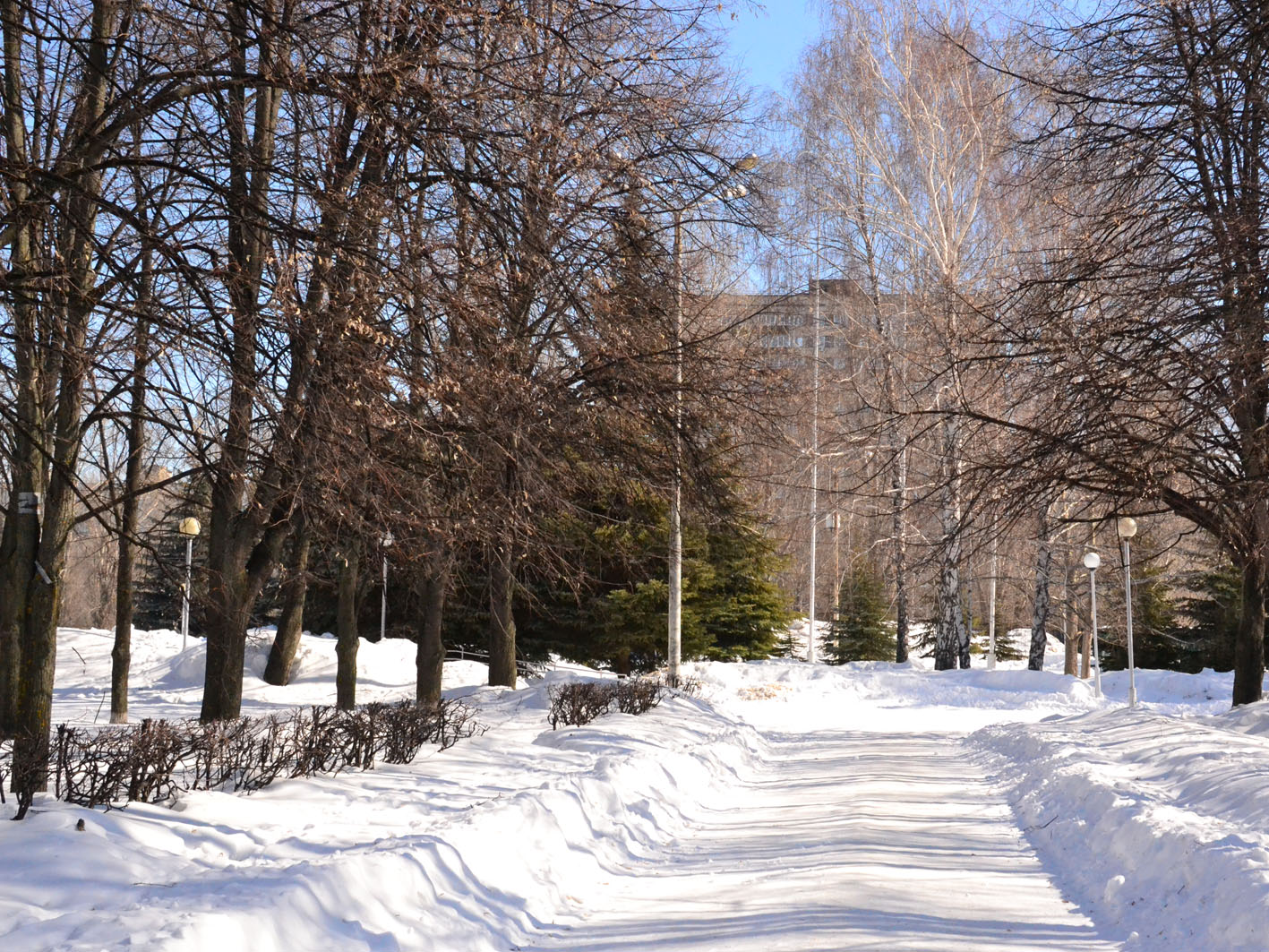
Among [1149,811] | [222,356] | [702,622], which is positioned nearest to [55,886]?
[222,356]

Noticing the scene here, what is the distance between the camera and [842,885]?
661 centimetres

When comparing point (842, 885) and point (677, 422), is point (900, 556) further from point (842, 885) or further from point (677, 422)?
point (842, 885)

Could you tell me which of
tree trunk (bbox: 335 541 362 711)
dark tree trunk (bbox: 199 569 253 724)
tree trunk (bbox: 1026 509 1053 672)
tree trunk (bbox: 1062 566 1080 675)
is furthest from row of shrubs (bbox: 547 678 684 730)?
tree trunk (bbox: 1062 566 1080 675)

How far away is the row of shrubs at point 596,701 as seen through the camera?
14219 mm

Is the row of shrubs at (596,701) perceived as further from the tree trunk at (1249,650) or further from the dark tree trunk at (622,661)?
the dark tree trunk at (622,661)

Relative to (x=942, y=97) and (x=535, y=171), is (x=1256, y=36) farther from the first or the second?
(x=942, y=97)

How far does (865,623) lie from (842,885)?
37622 mm

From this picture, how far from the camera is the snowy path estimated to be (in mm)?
5598

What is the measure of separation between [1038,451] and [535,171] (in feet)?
19.7

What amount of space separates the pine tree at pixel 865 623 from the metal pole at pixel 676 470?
2058 centimetres

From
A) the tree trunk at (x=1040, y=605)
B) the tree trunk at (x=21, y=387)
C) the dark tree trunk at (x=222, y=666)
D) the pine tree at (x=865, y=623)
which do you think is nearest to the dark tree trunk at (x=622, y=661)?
the tree trunk at (x=1040, y=605)

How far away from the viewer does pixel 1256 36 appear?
7906 millimetres

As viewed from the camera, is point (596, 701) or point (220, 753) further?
point (596, 701)

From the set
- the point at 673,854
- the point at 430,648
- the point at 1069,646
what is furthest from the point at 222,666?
the point at 1069,646
